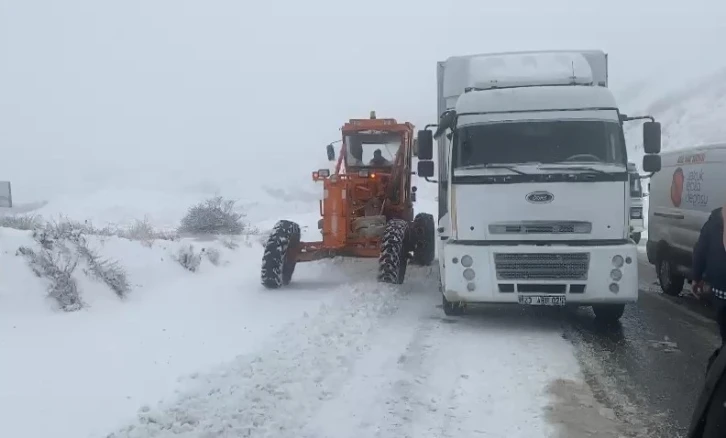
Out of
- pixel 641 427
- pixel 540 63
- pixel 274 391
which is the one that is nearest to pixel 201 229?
pixel 540 63

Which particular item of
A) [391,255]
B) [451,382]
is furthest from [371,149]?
[451,382]

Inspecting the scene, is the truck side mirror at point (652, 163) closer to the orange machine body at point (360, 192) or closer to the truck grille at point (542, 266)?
the truck grille at point (542, 266)

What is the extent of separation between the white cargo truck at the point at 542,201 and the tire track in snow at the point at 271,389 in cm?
177

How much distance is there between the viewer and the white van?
10961mm

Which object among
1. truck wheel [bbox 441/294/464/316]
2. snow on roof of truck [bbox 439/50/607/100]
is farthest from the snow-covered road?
snow on roof of truck [bbox 439/50/607/100]

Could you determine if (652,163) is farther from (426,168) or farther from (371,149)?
Result: (371,149)

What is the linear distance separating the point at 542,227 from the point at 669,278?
4.54 meters

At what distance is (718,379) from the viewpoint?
2.67m

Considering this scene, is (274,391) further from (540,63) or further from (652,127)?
(540,63)

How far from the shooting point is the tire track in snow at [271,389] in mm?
5211

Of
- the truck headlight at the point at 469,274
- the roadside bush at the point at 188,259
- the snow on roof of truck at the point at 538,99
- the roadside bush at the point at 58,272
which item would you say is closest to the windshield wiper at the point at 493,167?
the snow on roof of truck at the point at 538,99

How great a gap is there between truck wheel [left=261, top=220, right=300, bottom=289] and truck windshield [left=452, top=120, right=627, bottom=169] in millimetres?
3617

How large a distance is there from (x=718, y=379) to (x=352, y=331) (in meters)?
5.98

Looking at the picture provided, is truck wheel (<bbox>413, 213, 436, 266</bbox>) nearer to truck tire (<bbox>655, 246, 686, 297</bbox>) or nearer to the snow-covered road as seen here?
truck tire (<bbox>655, 246, 686, 297</bbox>)
